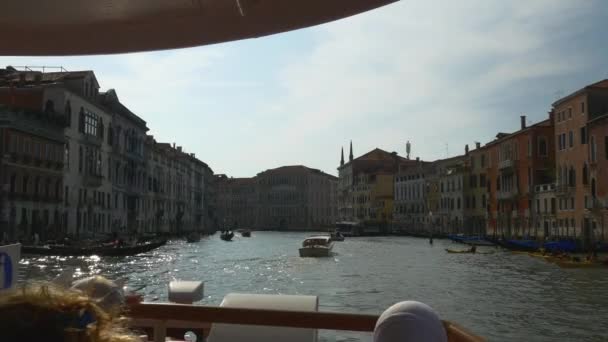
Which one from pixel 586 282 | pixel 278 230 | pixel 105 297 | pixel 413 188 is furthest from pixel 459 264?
pixel 278 230

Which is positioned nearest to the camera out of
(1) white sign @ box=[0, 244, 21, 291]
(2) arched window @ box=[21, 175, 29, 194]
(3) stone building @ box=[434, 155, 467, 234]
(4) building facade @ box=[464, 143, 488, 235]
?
(1) white sign @ box=[0, 244, 21, 291]

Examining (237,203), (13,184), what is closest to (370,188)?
(237,203)

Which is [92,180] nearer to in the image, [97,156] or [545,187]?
[97,156]

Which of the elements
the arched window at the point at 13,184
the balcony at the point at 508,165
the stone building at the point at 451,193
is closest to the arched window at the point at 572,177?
the balcony at the point at 508,165

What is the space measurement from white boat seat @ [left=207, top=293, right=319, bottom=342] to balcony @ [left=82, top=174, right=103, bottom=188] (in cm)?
3264

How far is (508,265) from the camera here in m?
25.7

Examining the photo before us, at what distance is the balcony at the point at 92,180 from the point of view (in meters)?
34.0

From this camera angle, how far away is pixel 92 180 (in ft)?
114

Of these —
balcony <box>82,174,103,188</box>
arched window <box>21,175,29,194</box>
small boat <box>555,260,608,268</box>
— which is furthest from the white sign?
balcony <box>82,174,103,188</box>

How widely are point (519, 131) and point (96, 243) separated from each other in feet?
94.7

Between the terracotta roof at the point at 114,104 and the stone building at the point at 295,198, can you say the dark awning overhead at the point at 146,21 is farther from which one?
the stone building at the point at 295,198

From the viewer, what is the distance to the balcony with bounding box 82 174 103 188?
3400 centimetres

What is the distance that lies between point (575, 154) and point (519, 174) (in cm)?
889

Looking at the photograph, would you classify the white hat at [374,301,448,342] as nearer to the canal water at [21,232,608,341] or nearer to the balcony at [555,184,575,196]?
the canal water at [21,232,608,341]
